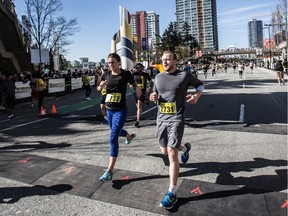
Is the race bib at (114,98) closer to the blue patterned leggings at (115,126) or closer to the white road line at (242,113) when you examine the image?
the blue patterned leggings at (115,126)

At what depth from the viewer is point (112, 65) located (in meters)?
5.11

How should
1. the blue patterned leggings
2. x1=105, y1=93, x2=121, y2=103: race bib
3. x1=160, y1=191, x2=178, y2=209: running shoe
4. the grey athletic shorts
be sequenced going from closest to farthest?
x1=160, y1=191, x2=178, y2=209: running shoe, the grey athletic shorts, the blue patterned leggings, x1=105, y1=93, x2=121, y2=103: race bib

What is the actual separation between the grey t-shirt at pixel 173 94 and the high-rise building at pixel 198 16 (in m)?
121

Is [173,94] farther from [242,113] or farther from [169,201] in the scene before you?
[242,113]

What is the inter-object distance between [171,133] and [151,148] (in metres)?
2.92

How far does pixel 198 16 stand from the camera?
140500 mm

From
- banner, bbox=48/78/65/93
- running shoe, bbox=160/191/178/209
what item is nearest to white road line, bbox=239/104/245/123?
running shoe, bbox=160/191/178/209

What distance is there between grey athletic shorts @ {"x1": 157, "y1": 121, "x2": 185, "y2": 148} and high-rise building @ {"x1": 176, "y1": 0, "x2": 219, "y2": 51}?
398 ft

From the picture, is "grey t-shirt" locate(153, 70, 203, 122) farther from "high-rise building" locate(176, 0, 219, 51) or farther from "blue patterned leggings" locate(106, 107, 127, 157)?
"high-rise building" locate(176, 0, 219, 51)

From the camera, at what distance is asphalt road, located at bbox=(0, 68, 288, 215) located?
4.31m

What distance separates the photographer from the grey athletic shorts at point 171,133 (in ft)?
13.5

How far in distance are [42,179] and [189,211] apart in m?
2.48

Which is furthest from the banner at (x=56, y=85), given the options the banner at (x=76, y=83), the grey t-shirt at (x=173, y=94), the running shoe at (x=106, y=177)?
the grey t-shirt at (x=173, y=94)

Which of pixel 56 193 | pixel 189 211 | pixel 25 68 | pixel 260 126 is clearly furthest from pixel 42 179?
pixel 25 68
